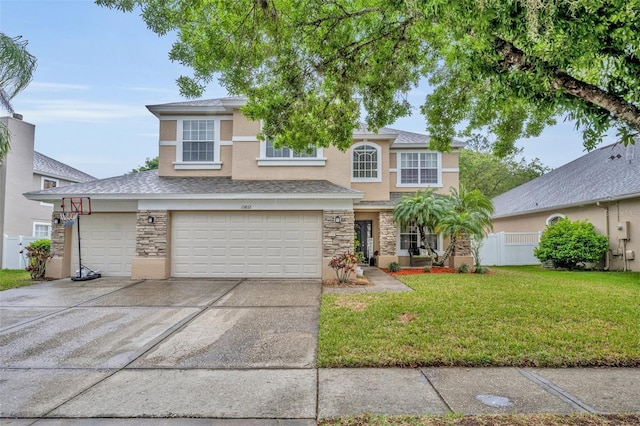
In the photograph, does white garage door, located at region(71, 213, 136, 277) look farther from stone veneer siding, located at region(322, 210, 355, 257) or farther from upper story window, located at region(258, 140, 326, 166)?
stone veneer siding, located at region(322, 210, 355, 257)

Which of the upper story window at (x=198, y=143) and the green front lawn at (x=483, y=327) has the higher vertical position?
the upper story window at (x=198, y=143)

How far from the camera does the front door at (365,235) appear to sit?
56.0 ft

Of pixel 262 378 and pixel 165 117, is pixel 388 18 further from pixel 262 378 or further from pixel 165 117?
pixel 165 117

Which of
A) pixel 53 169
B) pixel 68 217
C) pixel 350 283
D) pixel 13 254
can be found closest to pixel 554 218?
pixel 350 283

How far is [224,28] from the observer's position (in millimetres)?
6508

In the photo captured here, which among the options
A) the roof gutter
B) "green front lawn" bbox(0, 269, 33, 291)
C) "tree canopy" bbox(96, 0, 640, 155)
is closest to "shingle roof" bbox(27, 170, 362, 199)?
"green front lawn" bbox(0, 269, 33, 291)

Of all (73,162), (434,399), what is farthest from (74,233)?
(73,162)

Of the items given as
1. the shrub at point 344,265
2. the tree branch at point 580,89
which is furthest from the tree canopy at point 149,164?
the tree branch at point 580,89

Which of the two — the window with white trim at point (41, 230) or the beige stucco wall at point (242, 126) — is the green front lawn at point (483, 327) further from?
the window with white trim at point (41, 230)

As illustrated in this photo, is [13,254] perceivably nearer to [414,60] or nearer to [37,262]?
[37,262]

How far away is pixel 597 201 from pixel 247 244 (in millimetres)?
14468

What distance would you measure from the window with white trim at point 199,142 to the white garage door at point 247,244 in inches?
120

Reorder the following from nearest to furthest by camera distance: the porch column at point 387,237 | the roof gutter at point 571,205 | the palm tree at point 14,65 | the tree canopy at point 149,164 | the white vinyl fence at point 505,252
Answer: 1. the palm tree at point 14,65
2. the roof gutter at point 571,205
3. the porch column at point 387,237
4. the white vinyl fence at point 505,252
5. the tree canopy at point 149,164

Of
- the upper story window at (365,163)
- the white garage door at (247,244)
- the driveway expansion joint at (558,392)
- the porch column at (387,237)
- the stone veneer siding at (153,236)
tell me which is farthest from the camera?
the upper story window at (365,163)
